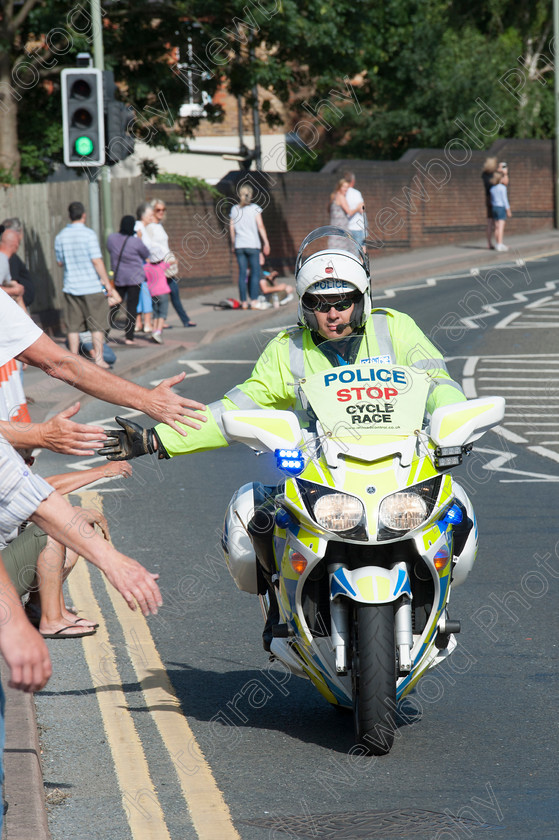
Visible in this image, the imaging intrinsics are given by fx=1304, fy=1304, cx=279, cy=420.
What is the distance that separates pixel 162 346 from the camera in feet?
59.7

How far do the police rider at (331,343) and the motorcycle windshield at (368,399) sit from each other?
0.17 m

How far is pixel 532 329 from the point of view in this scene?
19391 millimetres

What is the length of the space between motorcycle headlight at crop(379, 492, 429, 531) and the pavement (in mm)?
1507

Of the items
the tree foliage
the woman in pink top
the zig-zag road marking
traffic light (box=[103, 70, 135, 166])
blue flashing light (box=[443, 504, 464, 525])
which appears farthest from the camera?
the tree foliage

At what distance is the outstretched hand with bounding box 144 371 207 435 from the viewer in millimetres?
4562

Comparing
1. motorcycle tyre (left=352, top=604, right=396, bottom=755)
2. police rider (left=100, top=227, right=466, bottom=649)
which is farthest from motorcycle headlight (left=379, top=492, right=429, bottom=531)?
police rider (left=100, top=227, right=466, bottom=649)

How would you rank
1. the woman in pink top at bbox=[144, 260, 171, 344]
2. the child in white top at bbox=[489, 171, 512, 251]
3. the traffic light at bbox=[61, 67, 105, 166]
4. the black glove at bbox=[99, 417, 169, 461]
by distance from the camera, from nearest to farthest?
the black glove at bbox=[99, 417, 169, 461], the traffic light at bbox=[61, 67, 105, 166], the woman in pink top at bbox=[144, 260, 171, 344], the child in white top at bbox=[489, 171, 512, 251]

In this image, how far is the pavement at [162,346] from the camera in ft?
14.3

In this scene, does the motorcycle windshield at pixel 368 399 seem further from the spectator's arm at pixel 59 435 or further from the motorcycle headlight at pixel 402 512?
the spectator's arm at pixel 59 435

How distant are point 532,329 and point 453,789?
15402 millimetres

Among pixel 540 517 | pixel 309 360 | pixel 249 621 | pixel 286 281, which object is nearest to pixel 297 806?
pixel 309 360

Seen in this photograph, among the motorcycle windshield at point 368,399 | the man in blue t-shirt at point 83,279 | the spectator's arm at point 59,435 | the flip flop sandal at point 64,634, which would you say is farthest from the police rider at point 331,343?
the man in blue t-shirt at point 83,279

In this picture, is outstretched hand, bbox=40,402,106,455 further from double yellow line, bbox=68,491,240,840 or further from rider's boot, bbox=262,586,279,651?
rider's boot, bbox=262,586,279,651

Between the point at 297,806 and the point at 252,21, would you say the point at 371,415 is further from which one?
the point at 252,21
